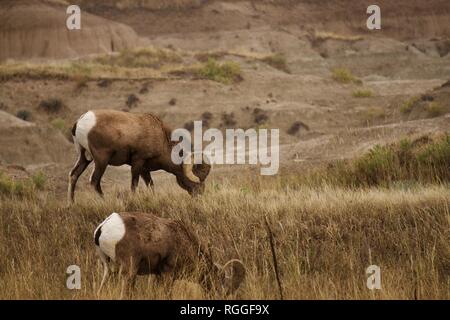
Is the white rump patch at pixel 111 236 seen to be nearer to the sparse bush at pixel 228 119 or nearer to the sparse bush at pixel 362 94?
the sparse bush at pixel 228 119

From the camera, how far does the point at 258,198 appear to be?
465 inches

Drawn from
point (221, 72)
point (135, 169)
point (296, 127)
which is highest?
point (221, 72)

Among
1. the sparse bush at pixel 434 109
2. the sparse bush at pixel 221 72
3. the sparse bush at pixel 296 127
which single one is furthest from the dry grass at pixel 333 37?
the sparse bush at pixel 434 109

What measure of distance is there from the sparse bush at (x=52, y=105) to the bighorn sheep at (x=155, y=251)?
32.5m

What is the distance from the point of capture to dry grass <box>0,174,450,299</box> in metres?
7.97

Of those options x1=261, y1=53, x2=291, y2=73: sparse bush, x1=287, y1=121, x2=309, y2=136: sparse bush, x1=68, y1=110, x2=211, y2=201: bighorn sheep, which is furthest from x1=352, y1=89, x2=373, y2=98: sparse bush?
x1=68, y1=110, x2=211, y2=201: bighorn sheep

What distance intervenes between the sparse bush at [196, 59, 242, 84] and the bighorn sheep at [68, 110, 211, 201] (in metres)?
30.8

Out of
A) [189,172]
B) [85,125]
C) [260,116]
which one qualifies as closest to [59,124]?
[260,116]

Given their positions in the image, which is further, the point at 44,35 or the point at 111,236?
the point at 44,35

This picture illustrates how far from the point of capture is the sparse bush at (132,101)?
131 ft

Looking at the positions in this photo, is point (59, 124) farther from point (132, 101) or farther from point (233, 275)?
point (233, 275)

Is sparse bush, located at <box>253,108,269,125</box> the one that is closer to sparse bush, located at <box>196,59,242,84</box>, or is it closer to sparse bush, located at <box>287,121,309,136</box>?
sparse bush, located at <box>287,121,309,136</box>

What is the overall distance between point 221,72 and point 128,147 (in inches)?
1332

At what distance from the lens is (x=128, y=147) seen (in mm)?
12812
